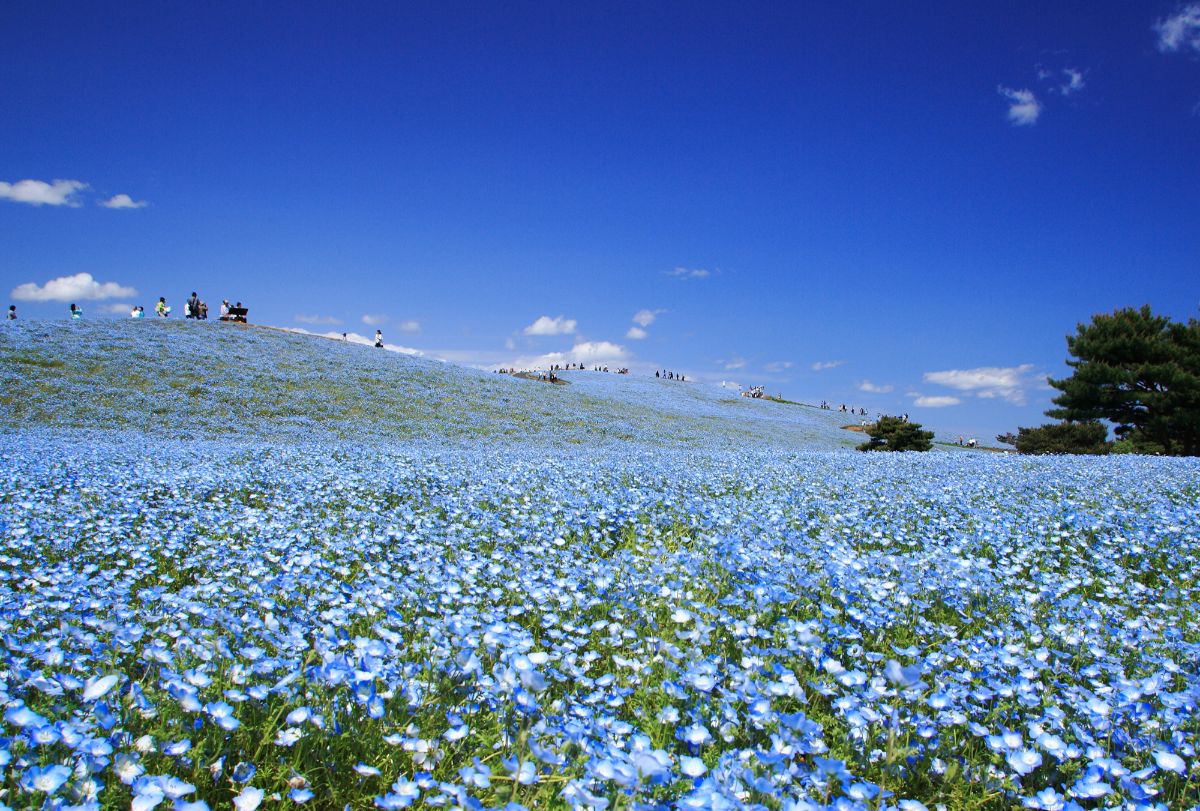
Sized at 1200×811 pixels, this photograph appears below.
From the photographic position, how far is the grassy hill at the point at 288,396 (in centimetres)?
2320

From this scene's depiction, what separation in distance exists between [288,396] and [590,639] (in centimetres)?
2710

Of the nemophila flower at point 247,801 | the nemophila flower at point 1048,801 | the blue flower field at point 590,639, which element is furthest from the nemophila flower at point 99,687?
the nemophila flower at point 1048,801


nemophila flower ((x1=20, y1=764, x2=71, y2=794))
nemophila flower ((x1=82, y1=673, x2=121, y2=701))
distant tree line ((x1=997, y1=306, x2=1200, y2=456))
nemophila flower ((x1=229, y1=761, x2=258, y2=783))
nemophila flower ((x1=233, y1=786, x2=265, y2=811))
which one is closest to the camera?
nemophila flower ((x1=20, y1=764, x2=71, y2=794))

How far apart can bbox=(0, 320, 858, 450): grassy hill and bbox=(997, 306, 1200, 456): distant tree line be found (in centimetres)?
1158

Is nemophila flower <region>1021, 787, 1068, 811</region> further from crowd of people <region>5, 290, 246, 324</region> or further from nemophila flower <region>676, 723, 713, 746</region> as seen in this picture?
crowd of people <region>5, 290, 246, 324</region>

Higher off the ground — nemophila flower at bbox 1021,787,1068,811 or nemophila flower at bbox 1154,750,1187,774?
nemophila flower at bbox 1154,750,1187,774

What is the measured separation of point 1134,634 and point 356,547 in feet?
21.4

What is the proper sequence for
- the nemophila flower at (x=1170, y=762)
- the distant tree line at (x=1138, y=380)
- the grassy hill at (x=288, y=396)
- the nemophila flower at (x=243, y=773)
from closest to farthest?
the nemophila flower at (x=243, y=773) < the nemophila flower at (x=1170, y=762) < the grassy hill at (x=288, y=396) < the distant tree line at (x=1138, y=380)

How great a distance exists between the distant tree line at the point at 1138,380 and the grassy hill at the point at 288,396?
38.0 feet

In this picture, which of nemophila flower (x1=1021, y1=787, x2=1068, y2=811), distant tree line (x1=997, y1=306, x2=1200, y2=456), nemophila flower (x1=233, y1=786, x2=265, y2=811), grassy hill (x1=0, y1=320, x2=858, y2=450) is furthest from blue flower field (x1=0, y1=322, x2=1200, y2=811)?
distant tree line (x1=997, y1=306, x2=1200, y2=456)

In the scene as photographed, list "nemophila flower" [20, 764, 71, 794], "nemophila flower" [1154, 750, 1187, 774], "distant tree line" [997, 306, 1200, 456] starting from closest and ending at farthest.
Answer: "nemophila flower" [20, 764, 71, 794] → "nemophila flower" [1154, 750, 1187, 774] → "distant tree line" [997, 306, 1200, 456]

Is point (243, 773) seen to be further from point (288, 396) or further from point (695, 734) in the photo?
point (288, 396)

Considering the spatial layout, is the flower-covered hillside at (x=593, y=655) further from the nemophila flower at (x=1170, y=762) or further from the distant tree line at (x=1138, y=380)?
the distant tree line at (x=1138, y=380)

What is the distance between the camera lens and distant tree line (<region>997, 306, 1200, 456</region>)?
28156 mm
